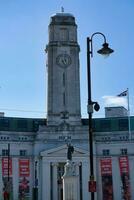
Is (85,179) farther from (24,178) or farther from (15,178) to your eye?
(15,178)

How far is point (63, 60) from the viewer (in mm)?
108500

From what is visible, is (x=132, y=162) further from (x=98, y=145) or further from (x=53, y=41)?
(x=53, y=41)

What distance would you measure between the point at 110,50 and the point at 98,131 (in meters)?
79.9

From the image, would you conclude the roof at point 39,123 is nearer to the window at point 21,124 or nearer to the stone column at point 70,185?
the window at point 21,124

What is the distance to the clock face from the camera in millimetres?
108312

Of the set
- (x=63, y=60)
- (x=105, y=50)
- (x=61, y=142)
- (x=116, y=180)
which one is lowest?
(x=116, y=180)

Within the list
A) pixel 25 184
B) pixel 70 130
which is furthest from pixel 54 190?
pixel 70 130

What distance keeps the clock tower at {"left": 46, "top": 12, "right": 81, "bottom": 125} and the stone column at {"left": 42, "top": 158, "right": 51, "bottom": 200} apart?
394 inches

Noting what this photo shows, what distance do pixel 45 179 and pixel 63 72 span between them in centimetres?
2533

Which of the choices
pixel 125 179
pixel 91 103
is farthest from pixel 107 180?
pixel 91 103

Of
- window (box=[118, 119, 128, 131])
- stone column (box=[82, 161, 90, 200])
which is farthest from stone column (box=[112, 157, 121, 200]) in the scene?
window (box=[118, 119, 128, 131])

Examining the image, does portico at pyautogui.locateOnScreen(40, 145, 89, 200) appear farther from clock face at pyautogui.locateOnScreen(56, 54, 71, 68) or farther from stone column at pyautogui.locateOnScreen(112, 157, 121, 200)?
clock face at pyautogui.locateOnScreen(56, 54, 71, 68)

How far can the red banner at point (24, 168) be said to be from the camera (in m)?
100

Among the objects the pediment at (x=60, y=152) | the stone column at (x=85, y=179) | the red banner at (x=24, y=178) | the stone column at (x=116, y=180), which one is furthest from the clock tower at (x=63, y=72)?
the stone column at (x=116, y=180)
